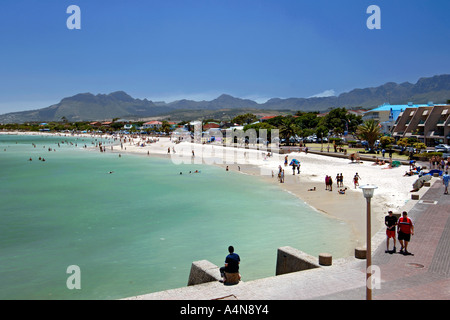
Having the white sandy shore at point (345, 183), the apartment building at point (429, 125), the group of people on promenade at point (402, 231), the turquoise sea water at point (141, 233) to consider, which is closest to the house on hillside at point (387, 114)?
the apartment building at point (429, 125)

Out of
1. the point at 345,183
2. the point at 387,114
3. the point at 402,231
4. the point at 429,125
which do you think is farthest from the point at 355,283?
the point at 387,114

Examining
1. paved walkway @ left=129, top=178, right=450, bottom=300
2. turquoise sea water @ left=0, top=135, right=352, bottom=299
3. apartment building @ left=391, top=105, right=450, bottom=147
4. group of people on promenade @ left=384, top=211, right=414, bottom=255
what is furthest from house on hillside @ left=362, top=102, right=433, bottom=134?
paved walkway @ left=129, top=178, right=450, bottom=300

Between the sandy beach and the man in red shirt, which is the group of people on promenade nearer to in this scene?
the man in red shirt

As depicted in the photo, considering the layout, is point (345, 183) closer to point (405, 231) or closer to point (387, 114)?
point (405, 231)

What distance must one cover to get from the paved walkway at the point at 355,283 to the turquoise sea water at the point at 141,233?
315 centimetres

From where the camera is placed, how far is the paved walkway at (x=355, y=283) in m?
7.14

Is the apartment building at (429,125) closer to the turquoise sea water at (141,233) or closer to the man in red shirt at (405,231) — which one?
the turquoise sea water at (141,233)

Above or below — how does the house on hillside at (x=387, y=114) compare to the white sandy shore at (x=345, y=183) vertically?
above

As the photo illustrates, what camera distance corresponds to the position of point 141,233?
54.2 ft

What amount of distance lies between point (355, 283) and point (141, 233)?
36.3 feet

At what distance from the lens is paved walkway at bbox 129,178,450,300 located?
714 cm

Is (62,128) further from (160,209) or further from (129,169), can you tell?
(160,209)

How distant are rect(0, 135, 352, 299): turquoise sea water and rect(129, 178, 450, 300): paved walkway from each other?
10.3ft
